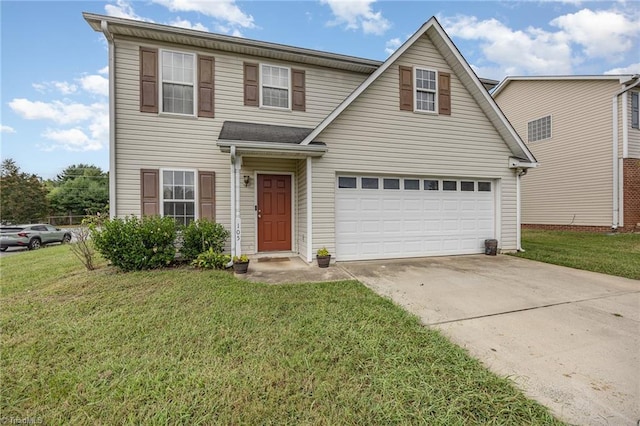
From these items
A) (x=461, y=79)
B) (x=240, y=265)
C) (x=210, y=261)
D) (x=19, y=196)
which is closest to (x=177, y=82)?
(x=210, y=261)

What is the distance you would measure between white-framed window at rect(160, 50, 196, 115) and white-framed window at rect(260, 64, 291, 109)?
188 centimetres

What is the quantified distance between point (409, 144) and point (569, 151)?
11.5 m

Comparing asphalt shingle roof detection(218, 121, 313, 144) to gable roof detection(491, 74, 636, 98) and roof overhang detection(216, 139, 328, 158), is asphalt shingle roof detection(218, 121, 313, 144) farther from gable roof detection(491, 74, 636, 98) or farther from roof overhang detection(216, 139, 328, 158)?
gable roof detection(491, 74, 636, 98)

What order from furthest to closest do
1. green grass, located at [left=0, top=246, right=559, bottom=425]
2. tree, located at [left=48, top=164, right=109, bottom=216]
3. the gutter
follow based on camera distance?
1. tree, located at [left=48, top=164, right=109, bottom=216]
2. the gutter
3. green grass, located at [left=0, top=246, right=559, bottom=425]

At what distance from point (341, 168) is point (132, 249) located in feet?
17.0

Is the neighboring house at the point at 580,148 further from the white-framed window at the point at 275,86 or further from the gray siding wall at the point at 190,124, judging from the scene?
the white-framed window at the point at 275,86

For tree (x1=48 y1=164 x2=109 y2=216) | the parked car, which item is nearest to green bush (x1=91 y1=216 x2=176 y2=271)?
the parked car

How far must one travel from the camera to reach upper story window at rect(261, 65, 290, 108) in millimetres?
8055

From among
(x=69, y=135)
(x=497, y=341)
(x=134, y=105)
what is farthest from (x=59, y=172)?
(x=497, y=341)

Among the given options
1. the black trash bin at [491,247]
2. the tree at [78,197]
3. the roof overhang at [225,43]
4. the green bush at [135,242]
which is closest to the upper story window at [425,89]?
the roof overhang at [225,43]

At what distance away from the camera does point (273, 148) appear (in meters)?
6.40

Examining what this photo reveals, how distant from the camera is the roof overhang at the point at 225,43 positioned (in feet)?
21.9

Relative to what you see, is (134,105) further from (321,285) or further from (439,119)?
(439,119)

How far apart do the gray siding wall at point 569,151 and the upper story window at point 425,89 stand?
34.3 ft
